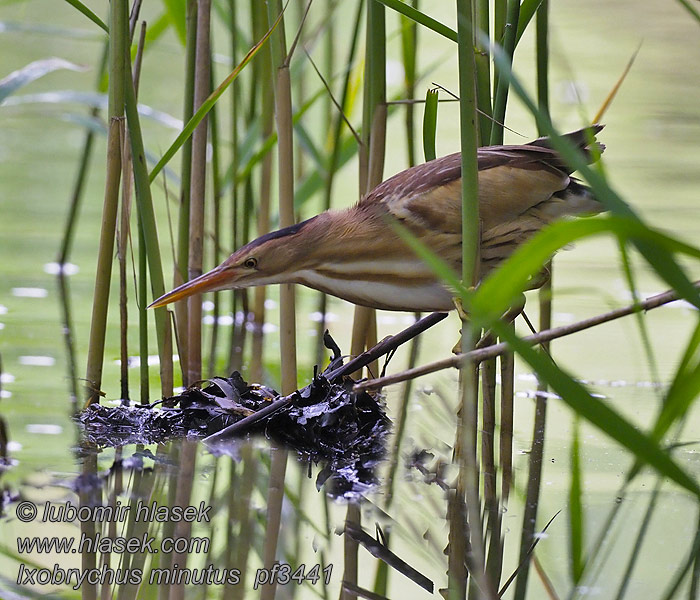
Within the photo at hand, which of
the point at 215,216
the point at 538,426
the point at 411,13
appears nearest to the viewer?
the point at 411,13

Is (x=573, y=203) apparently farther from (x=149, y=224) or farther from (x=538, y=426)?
(x=149, y=224)

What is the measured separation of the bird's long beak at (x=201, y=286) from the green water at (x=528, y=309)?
23 cm

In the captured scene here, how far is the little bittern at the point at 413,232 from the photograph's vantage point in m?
1.48

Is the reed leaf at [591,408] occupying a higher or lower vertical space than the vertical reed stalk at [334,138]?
lower

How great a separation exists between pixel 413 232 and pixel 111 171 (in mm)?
445

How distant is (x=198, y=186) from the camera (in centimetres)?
173

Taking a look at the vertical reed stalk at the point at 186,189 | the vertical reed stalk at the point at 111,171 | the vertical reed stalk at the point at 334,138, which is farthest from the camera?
the vertical reed stalk at the point at 334,138

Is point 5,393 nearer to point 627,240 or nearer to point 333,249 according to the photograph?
point 333,249

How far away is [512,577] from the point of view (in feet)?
3.71

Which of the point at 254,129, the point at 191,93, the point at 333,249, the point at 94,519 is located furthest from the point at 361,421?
the point at 254,129

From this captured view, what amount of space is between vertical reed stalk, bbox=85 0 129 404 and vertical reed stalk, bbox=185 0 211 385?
0.77 ft

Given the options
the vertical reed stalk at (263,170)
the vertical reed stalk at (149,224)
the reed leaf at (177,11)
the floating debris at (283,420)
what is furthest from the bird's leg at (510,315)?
the reed leaf at (177,11)

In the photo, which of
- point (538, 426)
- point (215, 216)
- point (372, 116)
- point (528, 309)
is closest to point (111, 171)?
point (372, 116)

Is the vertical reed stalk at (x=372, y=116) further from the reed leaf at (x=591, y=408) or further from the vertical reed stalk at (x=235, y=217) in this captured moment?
the reed leaf at (x=591, y=408)
